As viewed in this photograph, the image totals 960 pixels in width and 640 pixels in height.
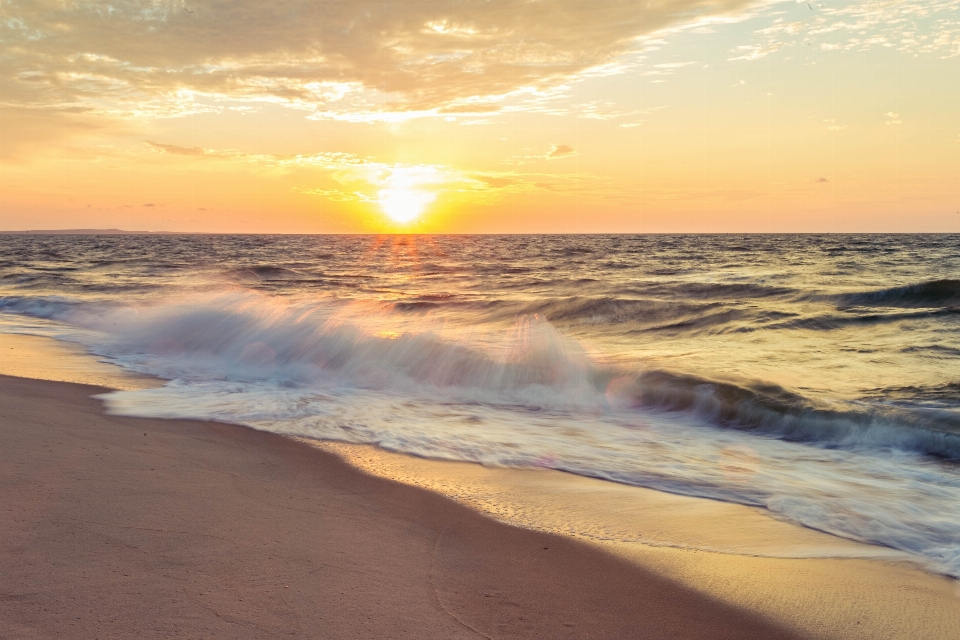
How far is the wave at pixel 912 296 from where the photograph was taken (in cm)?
1648

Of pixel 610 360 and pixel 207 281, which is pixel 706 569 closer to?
pixel 610 360

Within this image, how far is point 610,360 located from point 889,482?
5.47m

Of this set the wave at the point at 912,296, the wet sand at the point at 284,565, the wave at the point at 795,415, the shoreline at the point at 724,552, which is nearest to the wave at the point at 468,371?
the wave at the point at 795,415

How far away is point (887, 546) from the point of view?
3932 millimetres

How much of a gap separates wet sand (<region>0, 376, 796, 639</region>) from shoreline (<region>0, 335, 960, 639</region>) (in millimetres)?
145

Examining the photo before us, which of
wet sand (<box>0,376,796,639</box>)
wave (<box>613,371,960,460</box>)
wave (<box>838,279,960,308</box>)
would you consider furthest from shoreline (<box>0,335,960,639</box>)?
wave (<box>838,279,960,308</box>)

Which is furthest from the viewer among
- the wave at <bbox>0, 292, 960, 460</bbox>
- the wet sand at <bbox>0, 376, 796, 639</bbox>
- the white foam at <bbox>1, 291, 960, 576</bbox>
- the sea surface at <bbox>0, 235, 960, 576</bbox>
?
the wave at <bbox>0, 292, 960, 460</bbox>

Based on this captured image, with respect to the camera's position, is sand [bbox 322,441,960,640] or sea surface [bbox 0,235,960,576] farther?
sea surface [bbox 0,235,960,576]

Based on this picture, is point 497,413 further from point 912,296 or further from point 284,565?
point 912,296

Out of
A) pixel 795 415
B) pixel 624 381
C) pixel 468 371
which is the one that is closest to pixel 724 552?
pixel 795 415

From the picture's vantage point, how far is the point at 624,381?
29.6 feet

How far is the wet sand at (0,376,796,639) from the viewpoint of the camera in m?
2.67

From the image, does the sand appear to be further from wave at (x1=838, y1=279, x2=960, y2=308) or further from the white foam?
wave at (x1=838, y1=279, x2=960, y2=308)

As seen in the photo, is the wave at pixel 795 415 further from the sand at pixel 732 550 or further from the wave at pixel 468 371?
the sand at pixel 732 550
